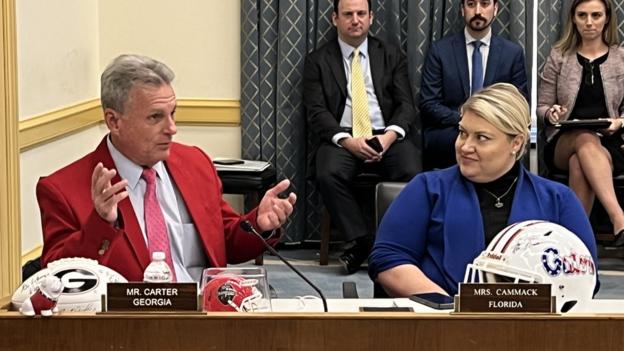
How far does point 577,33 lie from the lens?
20.5ft

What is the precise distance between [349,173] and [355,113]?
0.37 metres

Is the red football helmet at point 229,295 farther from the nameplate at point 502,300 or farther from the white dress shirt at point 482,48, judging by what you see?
the white dress shirt at point 482,48

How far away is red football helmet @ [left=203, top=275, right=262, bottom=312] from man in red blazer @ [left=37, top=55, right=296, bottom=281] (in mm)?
497

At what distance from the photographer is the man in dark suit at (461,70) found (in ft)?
20.3

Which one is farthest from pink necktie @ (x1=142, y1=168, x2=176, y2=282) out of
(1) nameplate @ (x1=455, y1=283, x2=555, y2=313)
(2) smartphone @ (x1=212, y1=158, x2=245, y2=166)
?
(2) smartphone @ (x1=212, y1=158, x2=245, y2=166)

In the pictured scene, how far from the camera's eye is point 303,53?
256 inches

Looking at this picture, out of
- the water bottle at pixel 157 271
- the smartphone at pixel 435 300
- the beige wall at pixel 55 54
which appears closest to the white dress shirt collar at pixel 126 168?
the water bottle at pixel 157 271

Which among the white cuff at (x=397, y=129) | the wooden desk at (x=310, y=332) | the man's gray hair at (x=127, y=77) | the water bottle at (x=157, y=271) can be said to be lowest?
the white cuff at (x=397, y=129)

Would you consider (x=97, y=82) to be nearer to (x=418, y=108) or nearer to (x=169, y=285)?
(x=418, y=108)

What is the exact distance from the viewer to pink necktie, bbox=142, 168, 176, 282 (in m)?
2.99

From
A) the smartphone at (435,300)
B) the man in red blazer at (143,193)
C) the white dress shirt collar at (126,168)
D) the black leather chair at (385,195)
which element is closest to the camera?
the smartphone at (435,300)

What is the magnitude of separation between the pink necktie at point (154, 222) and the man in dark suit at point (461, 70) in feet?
10.9

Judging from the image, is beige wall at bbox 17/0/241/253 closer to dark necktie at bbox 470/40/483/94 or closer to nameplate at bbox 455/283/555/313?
dark necktie at bbox 470/40/483/94

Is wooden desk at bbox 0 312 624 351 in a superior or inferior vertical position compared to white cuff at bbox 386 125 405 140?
superior
